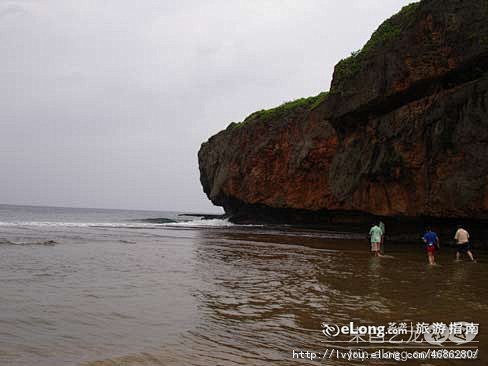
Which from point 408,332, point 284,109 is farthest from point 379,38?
point 408,332

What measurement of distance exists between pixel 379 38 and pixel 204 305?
2113 cm

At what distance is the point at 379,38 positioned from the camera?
2344 centimetres

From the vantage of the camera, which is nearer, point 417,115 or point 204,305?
point 204,305

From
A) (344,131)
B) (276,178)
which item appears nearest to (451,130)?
(344,131)

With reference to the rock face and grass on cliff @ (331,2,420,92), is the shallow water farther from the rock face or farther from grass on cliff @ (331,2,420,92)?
grass on cliff @ (331,2,420,92)

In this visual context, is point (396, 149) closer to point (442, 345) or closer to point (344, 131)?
point (344, 131)

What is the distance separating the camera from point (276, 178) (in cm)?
4100

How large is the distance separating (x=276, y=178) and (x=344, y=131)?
1484 centimetres

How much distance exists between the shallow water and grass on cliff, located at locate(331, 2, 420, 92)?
1373 cm

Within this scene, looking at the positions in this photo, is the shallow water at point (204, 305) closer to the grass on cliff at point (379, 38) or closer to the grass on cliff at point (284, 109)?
the grass on cliff at point (379, 38)

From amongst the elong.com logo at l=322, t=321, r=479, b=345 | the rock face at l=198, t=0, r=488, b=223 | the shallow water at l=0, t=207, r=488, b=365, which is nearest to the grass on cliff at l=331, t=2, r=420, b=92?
the rock face at l=198, t=0, r=488, b=223

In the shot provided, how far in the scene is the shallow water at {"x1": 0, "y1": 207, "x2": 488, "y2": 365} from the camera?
4.88 m

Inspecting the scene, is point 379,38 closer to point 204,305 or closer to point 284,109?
point 284,109

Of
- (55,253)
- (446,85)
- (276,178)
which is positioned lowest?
(55,253)
